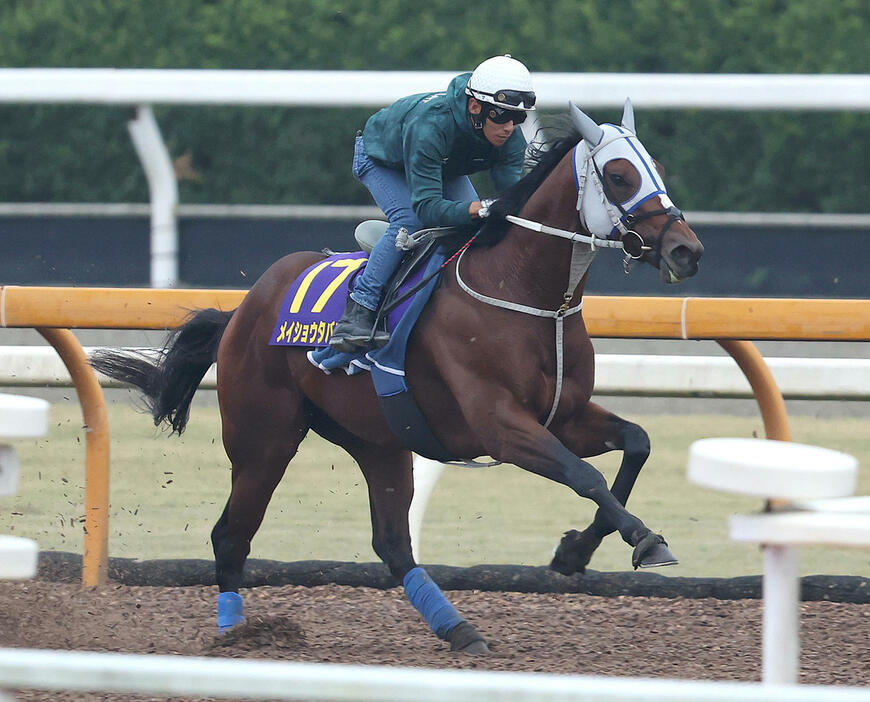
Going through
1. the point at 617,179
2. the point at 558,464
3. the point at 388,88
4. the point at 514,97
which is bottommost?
the point at 558,464

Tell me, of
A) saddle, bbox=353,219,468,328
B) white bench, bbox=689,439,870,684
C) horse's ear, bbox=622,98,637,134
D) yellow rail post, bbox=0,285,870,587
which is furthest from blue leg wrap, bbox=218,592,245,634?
white bench, bbox=689,439,870,684

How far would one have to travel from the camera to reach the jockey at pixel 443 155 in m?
4.20

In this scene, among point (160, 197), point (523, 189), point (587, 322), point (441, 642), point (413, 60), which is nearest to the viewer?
point (523, 189)

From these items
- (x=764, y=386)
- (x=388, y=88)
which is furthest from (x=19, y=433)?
(x=388, y=88)

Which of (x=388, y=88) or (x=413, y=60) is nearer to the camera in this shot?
(x=388, y=88)

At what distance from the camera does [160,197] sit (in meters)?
7.47

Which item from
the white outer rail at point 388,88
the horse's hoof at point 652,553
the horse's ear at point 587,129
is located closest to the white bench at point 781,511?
the horse's hoof at point 652,553

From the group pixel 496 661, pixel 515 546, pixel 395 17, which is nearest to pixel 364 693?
pixel 496 661

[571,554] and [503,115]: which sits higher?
[503,115]

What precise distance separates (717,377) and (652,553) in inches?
49.9

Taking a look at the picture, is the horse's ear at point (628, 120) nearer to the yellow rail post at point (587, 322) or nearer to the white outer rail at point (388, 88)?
the yellow rail post at point (587, 322)

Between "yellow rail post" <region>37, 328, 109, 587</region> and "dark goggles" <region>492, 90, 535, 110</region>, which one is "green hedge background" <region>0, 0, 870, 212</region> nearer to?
"yellow rail post" <region>37, 328, 109, 587</region>

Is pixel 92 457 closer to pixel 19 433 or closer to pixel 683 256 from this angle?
pixel 683 256

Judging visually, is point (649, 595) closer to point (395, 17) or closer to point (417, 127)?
point (417, 127)
